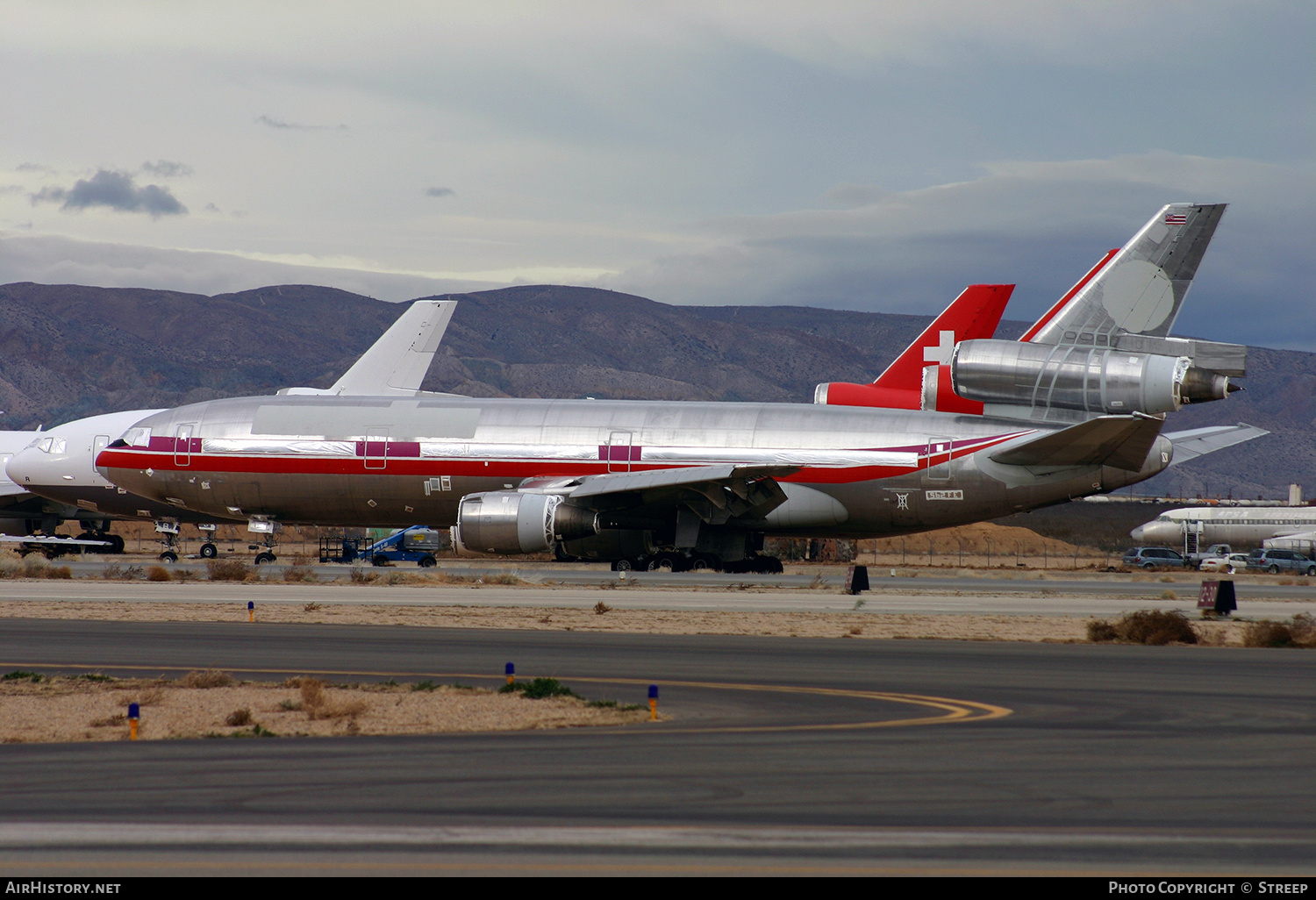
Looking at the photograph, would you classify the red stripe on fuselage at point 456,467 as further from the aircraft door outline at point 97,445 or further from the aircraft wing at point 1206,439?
the aircraft door outline at point 97,445

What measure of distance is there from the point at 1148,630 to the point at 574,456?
63.5 feet

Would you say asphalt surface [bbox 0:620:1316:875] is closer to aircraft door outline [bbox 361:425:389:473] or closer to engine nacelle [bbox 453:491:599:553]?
engine nacelle [bbox 453:491:599:553]

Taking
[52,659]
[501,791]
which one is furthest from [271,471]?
[501,791]

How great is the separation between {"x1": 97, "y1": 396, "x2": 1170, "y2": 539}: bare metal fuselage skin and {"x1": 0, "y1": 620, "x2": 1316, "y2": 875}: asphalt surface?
772 inches

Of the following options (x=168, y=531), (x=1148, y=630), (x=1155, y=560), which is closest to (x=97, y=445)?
(x=168, y=531)

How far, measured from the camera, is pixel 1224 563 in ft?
269

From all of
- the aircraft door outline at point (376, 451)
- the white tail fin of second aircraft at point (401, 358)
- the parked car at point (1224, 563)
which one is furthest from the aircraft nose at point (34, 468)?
the parked car at point (1224, 563)

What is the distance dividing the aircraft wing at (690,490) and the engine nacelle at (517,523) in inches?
34.9

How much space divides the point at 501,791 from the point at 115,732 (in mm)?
5807

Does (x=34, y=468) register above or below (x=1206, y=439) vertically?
below

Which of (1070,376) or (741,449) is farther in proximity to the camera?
(741,449)

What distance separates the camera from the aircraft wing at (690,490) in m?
37.5

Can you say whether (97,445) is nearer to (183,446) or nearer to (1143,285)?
(183,446)

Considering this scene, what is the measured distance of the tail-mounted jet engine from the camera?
35719 mm
